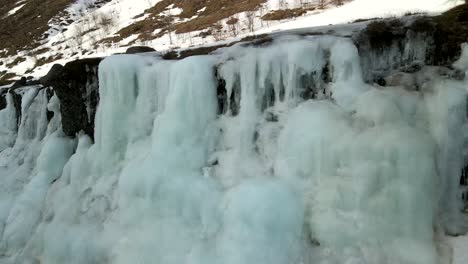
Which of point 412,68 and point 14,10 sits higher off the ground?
point 412,68

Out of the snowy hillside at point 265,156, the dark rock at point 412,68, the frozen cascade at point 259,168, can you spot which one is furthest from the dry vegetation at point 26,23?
the dark rock at point 412,68

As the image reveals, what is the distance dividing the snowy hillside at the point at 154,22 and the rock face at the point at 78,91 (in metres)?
4.34

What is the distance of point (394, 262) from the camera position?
17.6 ft

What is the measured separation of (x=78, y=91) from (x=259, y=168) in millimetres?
5201

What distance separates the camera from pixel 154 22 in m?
34.4

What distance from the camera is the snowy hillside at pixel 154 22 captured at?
16703mm

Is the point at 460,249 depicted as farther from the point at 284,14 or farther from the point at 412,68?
the point at 284,14

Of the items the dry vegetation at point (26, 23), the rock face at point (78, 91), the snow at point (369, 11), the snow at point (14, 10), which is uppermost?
the rock face at point (78, 91)

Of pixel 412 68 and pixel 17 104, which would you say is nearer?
pixel 412 68

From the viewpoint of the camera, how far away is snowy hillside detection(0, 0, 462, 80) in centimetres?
1670

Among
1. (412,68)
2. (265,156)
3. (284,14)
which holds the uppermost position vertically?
(412,68)

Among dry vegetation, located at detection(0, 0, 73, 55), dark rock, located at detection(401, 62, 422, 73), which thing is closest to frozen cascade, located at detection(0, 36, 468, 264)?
dark rock, located at detection(401, 62, 422, 73)

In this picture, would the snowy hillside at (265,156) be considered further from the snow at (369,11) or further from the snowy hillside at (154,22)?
the snow at (369,11)

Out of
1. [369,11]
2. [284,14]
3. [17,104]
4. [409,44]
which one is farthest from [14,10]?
[409,44]
